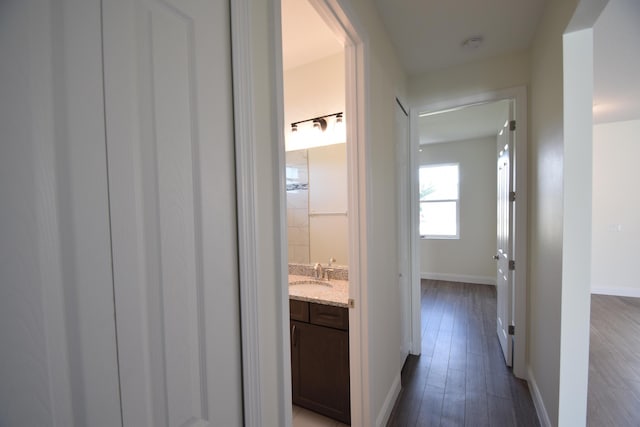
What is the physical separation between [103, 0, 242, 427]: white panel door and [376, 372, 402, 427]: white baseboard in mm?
1519

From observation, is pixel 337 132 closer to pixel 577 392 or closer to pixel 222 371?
pixel 222 371

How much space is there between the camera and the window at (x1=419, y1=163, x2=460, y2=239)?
217 inches

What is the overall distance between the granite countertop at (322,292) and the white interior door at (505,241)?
160 centimetres

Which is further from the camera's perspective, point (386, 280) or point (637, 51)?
point (637, 51)

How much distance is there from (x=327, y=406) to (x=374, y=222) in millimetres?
1322

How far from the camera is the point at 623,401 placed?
2.10 metres

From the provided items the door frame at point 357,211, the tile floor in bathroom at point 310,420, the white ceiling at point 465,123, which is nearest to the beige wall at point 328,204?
the door frame at point 357,211

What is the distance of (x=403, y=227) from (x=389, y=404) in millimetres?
1402

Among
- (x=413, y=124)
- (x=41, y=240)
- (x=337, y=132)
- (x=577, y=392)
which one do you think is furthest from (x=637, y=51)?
(x=41, y=240)

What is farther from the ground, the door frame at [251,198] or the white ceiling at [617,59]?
the white ceiling at [617,59]

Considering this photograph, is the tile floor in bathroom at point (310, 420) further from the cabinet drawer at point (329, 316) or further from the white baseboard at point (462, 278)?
the white baseboard at point (462, 278)

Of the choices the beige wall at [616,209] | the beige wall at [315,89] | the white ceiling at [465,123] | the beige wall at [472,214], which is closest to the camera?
the beige wall at [315,89]

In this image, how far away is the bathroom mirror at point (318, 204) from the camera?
2.39 m

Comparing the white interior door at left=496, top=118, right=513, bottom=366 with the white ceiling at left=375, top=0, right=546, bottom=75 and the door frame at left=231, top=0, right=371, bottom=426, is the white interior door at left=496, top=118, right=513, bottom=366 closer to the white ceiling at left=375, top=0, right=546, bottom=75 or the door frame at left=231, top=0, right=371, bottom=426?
the white ceiling at left=375, top=0, right=546, bottom=75
